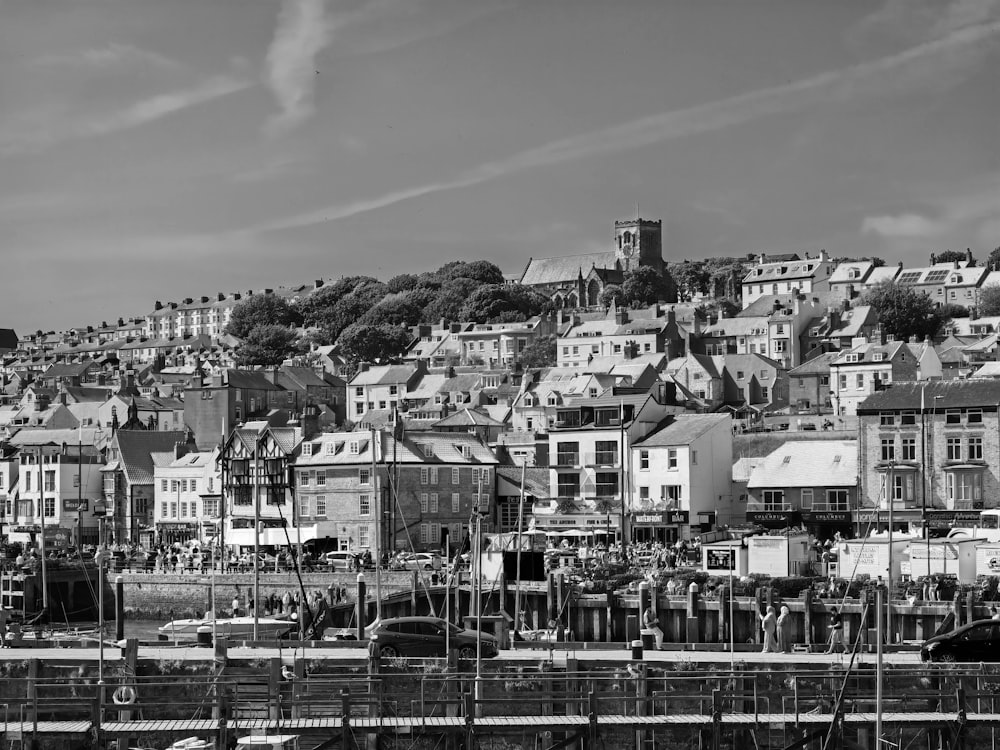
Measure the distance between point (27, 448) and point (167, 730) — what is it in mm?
80742

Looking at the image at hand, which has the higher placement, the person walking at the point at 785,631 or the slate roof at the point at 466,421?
the slate roof at the point at 466,421

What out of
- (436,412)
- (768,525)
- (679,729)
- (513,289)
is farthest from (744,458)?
(513,289)

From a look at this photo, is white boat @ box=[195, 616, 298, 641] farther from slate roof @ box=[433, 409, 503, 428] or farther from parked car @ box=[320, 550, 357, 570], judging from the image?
slate roof @ box=[433, 409, 503, 428]

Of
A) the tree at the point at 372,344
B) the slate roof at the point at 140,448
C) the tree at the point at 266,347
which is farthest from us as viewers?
the tree at the point at 266,347

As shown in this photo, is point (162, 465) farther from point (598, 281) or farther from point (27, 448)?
point (598, 281)

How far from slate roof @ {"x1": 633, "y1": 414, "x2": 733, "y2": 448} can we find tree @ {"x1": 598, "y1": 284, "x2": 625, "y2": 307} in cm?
10566

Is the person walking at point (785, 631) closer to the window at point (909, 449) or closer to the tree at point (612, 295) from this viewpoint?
the window at point (909, 449)

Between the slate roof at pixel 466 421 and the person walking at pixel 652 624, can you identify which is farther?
the slate roof at pixel 466 421

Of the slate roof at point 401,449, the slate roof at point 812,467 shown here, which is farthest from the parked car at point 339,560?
the slate roof at point 812,467

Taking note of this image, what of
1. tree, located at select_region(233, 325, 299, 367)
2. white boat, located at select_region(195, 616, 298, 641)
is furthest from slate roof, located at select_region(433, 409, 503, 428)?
tree, located at select_region(233, 325, 299, 367)

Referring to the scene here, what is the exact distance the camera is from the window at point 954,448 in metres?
70.2

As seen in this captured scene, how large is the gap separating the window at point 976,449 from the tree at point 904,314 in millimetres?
71712

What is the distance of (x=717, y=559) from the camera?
58.9 metres

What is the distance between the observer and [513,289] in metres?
192
